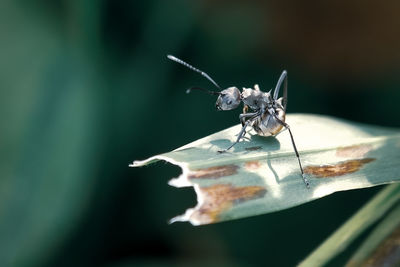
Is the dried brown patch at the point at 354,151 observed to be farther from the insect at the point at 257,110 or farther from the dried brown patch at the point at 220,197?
the dried brown patch at the point at 220,197

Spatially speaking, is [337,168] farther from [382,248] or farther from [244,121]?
[244,121]

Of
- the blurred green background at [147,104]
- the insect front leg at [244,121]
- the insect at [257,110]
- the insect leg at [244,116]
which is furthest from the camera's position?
the blurred green background at [147,104]

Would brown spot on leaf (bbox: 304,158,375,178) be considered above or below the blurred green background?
below

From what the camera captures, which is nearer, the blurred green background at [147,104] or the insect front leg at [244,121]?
the insect front leg at [244,121]

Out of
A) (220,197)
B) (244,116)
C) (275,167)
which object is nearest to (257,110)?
(244,116)

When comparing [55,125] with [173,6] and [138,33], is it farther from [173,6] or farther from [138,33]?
[173,6]

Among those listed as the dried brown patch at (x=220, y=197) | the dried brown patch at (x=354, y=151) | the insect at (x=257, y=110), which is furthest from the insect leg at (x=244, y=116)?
the dried brown patch at (x=220, y=197)

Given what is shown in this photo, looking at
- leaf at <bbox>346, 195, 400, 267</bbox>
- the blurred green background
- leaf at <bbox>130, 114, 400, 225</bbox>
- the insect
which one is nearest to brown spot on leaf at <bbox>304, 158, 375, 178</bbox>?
leaf at <bbox>130, 114, 400, 225</bbox>

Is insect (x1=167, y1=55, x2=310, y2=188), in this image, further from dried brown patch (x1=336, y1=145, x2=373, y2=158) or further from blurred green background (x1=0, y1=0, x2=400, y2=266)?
blurred green background (x1=0, y1=0, x2=400, y2=266)
